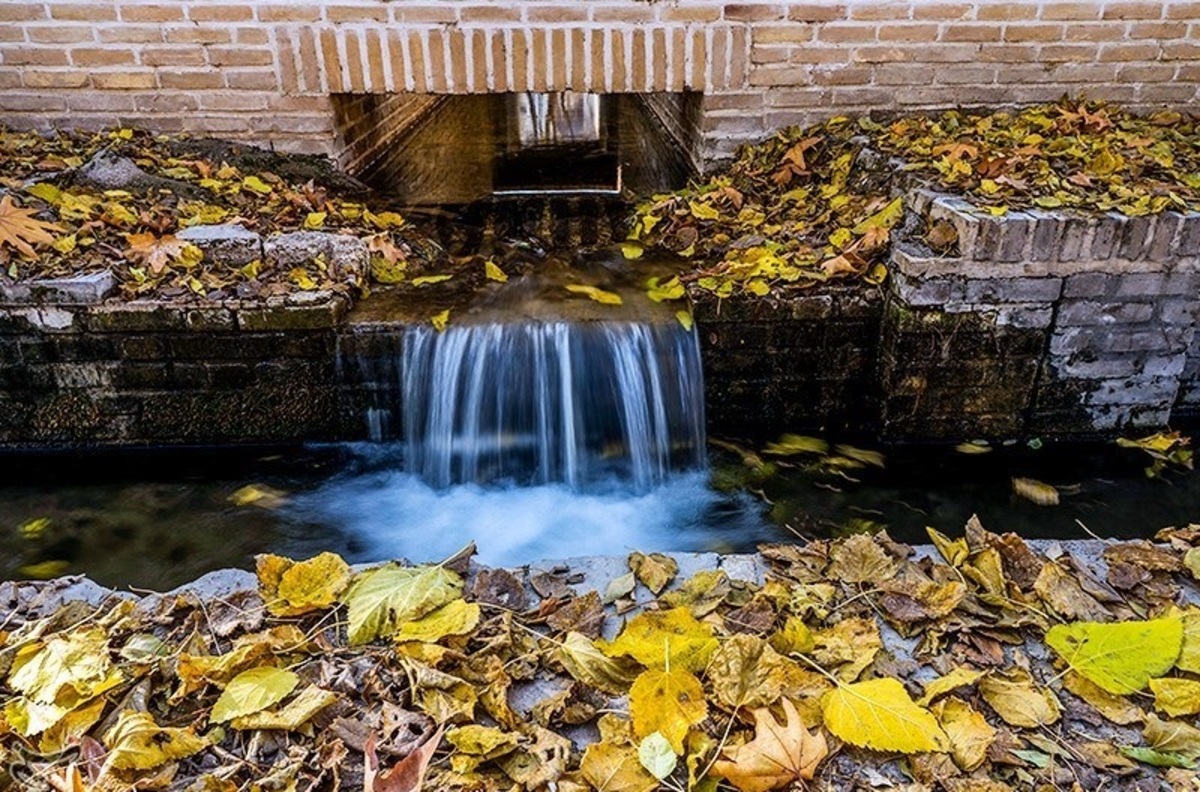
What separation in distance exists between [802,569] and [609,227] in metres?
2.84

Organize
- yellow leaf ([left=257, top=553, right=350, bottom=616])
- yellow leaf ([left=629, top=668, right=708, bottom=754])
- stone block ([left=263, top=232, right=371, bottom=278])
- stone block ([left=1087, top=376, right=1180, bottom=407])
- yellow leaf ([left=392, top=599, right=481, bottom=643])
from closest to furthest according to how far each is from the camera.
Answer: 1. yellow leaf ([left=629, top=668, right=708, bottom=754])
2. yellow leaf ([left=392, top=599, right=481, bottom=643])
3. yellow leaf ([left=257, top=553, right=350, bottom=616])
4. stone block ([left=1087, top=376, right=1180, bottom=407])
5. stone block ([left=263, top=232, right=371, bottom=278])

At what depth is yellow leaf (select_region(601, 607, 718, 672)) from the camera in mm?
1604

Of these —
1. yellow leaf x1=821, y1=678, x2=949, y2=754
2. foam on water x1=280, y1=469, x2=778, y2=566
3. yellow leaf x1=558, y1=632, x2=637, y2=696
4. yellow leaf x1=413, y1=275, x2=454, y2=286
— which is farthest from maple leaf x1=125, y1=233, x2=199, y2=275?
yellow leaf x1=821, y1=678, x2=949, y2=754

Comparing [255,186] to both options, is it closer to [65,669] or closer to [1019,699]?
[65,669]

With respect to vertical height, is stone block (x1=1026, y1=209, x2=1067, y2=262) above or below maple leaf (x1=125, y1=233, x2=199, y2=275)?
above

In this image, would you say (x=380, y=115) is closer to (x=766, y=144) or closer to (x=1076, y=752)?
(x=766, y=144)

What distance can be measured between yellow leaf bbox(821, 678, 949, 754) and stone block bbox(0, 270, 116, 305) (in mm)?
3048

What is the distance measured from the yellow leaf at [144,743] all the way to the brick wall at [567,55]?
11.8ft

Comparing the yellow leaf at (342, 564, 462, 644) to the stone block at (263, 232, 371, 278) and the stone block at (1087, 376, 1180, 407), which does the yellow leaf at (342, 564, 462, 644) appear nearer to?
the stone block at (263, 232, 371, 278)

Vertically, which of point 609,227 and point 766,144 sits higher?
point 766,144

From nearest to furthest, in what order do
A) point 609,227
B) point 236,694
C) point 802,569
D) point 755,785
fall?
point 755,785, point 236,694, point 802,569, point 609,227

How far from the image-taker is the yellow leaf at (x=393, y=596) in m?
1.72

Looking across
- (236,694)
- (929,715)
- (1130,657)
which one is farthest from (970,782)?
(236,694)

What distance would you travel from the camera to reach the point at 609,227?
442cm
